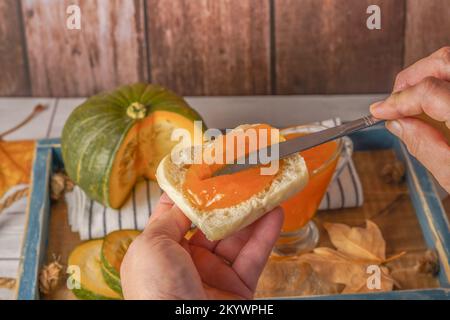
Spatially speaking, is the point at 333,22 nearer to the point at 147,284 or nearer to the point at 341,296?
Result: the point at 341,296

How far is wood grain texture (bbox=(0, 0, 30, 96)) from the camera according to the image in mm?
1362

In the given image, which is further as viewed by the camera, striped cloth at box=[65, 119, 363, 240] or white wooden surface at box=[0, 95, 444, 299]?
white wooden surface at box=[0, 95, 444, 299]

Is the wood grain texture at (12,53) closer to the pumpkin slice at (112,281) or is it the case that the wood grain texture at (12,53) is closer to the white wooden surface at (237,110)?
the white wooden surface at (237,110)

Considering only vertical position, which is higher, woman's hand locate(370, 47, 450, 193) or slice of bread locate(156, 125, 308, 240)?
woman's hand locate(370, 47, 450, 193)

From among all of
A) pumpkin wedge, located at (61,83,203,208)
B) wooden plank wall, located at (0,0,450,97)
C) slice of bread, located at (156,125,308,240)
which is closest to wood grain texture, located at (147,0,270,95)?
wooden plank wall, located at (0,0,450,97)

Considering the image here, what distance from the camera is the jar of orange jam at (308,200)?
1052 mm

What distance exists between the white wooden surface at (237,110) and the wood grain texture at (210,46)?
0.03 metres

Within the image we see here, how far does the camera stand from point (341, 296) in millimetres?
998

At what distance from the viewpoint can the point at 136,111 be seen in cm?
115

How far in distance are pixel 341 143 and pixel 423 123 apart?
0.76 ft

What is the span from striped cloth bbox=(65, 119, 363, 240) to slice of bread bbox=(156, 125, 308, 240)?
25 centimetres

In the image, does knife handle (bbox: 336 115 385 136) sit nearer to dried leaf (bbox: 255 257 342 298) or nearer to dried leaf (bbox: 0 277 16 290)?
dried leaf (bbox: 255 257 342 298)

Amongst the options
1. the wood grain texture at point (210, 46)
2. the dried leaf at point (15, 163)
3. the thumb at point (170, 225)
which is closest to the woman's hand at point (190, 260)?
the thumb at point (170, 225)

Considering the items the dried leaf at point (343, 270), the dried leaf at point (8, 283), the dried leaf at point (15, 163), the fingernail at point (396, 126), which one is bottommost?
the dried leaf at point (8, 283)
